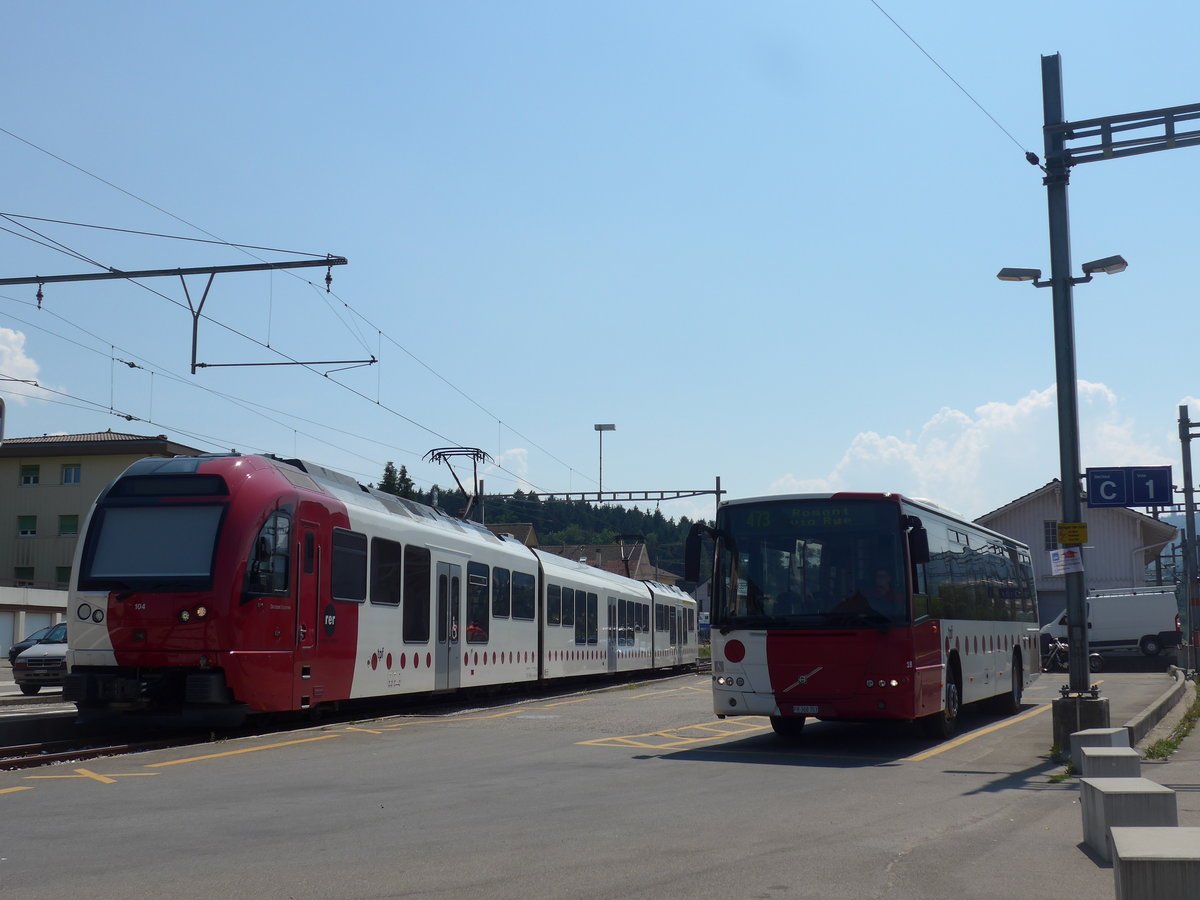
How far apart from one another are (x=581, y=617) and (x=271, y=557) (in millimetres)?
15050

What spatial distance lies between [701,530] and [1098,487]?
1373 centimetres

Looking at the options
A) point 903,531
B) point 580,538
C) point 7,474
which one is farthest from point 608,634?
point 580,538

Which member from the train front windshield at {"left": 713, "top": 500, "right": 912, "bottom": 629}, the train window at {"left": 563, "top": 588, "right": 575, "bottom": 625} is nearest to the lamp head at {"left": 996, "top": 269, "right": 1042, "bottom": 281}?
the train front windshield at {"left": 713, "top": 500, "right": 912, "bottom": 629}

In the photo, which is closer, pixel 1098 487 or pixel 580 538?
pixel 1098 487

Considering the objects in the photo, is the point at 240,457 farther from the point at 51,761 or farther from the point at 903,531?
the point at 903,531

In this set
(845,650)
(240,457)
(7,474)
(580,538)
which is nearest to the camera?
(845,650)

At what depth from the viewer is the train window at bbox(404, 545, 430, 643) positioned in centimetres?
1881

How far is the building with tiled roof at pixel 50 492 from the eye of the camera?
192ft

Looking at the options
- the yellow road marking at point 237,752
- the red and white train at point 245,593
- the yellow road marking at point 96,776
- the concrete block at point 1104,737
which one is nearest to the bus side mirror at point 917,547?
the concrete block at point 1104,737

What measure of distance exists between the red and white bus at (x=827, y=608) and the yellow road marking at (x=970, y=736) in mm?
415

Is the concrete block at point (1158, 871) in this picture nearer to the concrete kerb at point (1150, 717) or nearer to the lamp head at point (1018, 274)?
the concrete kerb at point (1150, 717)

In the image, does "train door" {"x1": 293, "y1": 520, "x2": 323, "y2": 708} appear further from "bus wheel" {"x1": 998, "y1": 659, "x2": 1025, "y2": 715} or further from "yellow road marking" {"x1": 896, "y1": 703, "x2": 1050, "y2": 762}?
"bus wheel" {"x1": 998, "y1": 659, "x2": 1025, "y2": 715}

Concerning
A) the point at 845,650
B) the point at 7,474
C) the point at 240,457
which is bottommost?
the point at 845,650

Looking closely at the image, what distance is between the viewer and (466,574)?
21344mm
